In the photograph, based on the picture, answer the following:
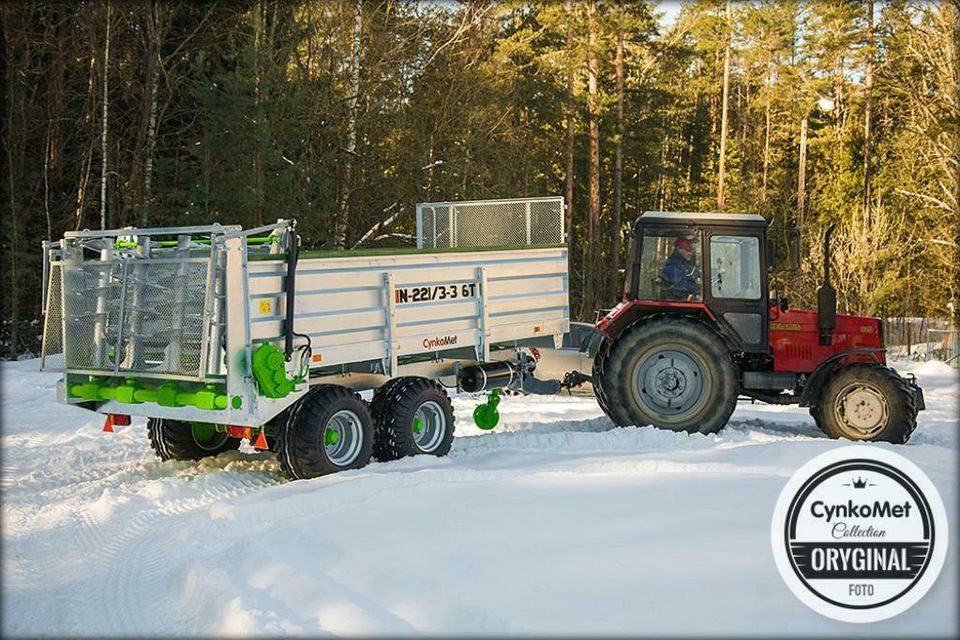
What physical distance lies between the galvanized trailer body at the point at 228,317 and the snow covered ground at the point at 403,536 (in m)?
0.83

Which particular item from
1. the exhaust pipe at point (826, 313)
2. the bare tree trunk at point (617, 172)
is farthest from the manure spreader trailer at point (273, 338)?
the bare tree trunk at point (617, 172)

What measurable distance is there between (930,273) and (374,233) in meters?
19.0

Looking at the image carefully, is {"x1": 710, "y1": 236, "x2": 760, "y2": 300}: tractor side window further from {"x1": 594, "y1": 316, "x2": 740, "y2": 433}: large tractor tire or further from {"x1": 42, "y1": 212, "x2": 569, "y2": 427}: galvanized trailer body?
{"x1": 42, "y1": 212, "x2": 569, "y2": 427}: galvanized trailer body

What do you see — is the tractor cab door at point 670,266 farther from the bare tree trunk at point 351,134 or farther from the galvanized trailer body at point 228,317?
the bare tree trunk at point 351,134

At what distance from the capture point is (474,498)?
6836 millimetres

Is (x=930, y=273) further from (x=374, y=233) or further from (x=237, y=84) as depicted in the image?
(x=237, y=84)

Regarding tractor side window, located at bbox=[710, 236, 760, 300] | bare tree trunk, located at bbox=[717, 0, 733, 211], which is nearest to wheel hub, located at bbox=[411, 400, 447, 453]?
tractor side window, located at bbox=[710, 236, 760, 300]

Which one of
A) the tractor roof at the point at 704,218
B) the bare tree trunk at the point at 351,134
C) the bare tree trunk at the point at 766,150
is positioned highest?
the bare tree trunk at the point at 766,150

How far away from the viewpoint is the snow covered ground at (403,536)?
16.0ft

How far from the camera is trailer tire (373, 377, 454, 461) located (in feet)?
29.3

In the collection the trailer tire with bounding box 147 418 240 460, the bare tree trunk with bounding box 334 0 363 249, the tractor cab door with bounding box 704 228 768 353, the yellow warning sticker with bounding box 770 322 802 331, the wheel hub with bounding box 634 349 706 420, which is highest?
the bare tree trunk with bounding box 334 0 363 249

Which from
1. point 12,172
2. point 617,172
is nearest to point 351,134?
point 12,172

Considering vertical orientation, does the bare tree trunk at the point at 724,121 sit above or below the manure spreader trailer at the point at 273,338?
above

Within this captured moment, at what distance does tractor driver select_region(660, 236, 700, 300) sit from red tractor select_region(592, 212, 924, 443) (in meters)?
0.01
